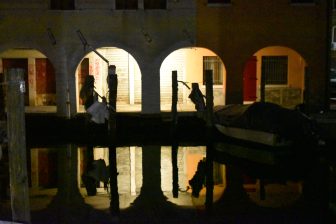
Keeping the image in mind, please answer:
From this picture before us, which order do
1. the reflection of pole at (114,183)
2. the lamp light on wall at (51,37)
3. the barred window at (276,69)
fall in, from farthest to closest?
the barred window at (276,69) < the lamp light on wall at (51,37) < the reflection of pole at (114,183)

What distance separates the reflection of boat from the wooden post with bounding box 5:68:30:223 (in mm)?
8686

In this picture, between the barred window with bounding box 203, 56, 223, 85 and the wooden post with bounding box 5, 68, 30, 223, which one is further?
the barred window with bounding box 203, 56, 223, 85

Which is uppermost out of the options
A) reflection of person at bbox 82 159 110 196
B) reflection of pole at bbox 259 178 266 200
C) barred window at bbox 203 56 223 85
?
barred window at bbox 203 56 223 85

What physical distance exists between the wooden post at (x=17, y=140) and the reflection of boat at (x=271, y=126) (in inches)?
342

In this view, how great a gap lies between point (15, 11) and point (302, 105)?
11609 millimetres

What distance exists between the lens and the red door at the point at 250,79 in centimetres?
2419

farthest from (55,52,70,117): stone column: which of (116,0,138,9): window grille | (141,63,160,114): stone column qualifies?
(141,63,160,114): stone column

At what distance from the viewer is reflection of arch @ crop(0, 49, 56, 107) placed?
23.8 meters

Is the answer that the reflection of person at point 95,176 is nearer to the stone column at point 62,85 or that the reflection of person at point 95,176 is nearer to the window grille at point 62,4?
the stone column at point 62,85

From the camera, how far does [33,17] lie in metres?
20.7

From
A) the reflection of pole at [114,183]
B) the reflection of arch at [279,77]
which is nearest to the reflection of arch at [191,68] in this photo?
the reflection of arch at [279,77]

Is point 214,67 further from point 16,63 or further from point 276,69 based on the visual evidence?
point 16,63

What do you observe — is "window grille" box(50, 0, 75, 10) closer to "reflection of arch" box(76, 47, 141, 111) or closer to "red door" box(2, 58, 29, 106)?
"reflection of arch" box(76, 47, 141, 111)

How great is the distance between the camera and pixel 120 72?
961 inches
